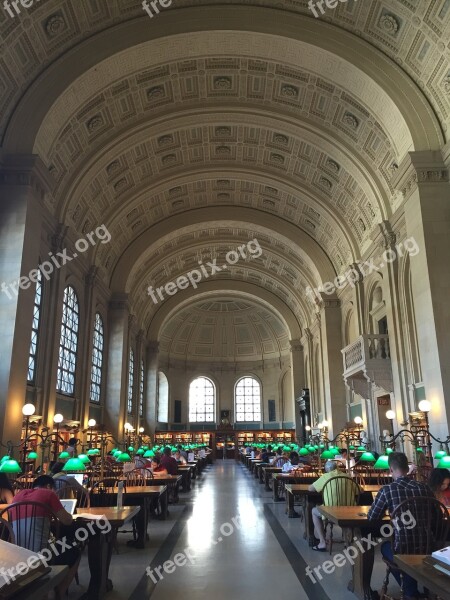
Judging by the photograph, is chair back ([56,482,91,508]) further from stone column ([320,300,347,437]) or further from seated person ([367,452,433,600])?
stone column ([320,300,347,437])

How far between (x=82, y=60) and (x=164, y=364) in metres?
27.7

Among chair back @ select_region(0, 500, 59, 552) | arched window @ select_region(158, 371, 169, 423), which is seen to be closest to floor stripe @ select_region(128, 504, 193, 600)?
chair back @ select_region(0, 500, 59, 552)

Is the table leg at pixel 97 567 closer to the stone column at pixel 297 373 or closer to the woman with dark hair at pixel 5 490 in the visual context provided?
the woman with dark hair at pixel 5 490

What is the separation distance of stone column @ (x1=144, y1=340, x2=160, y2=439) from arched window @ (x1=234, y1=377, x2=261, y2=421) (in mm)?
9946

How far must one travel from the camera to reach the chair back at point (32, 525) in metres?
4.14

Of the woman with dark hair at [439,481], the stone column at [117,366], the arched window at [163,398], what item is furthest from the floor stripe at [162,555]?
the arched window at [163,398]

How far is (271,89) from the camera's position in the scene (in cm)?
1602

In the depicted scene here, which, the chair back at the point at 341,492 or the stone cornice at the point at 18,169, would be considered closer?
the chair back at the point at 341,492

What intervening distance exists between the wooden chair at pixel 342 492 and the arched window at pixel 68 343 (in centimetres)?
1181

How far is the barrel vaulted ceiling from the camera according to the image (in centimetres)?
1273

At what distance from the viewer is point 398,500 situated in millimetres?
4324

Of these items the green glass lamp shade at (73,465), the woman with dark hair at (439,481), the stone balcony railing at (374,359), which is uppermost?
the stone balcony railing at (374,359)

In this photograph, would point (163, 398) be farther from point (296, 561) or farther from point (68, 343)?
point (296, 561)

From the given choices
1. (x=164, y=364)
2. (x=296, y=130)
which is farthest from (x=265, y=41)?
(x=164, y=364)
